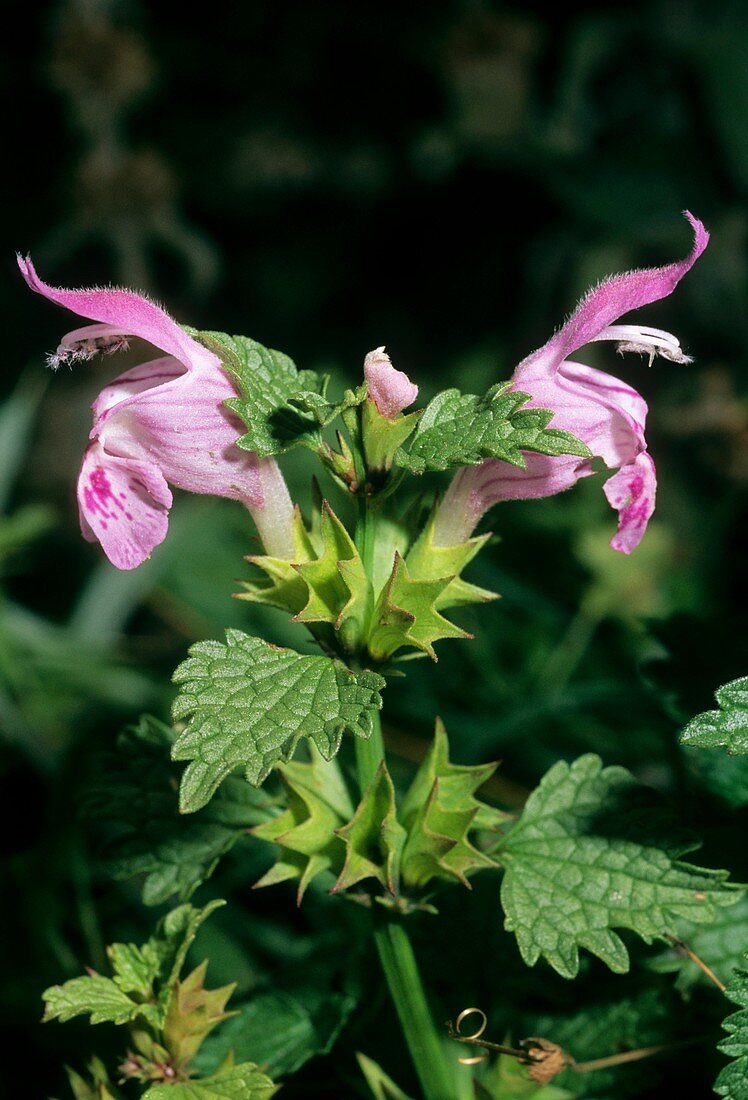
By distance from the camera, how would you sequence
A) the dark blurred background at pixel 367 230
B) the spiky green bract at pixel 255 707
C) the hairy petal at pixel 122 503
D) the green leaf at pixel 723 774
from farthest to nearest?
the dark blurred background at pixel 367 230
the green leaf at pixel 723 774
the hairy petal at pixel 122 503
the spiky green bract at pixel 255 707

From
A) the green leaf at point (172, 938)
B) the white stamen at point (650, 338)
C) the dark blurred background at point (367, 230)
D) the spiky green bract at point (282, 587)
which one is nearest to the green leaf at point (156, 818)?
the green leaf at point (172, 938)

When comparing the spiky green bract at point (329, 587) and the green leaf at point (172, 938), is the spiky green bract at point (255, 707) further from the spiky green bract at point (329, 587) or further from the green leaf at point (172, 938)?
the green leaf at point (172, 938)

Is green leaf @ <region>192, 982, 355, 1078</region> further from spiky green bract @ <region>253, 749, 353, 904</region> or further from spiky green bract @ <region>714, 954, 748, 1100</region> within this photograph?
spiky green bract @ <region>714, 954, 748, 1100</region>

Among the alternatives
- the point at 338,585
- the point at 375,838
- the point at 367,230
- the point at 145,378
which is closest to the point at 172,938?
the point at 375,838

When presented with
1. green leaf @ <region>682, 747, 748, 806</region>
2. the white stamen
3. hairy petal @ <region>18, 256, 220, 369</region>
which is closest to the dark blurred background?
green leaf @ <region>682, 747, 748, 806</region>

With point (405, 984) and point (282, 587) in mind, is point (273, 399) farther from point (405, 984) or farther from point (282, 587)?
point (405, 984)

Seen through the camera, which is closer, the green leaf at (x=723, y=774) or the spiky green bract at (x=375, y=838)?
the spiky green bract at (x=375, y=838)
